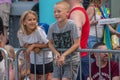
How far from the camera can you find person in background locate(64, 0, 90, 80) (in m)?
6.66

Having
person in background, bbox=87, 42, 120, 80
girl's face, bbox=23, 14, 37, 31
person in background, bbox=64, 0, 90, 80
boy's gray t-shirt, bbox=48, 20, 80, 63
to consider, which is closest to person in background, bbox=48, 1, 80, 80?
boy's gray t-shirt, bbox=48, 20, 80, 63

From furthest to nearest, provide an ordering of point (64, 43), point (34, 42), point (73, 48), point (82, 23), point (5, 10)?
point (5, 10) → point (34, 42) → point (82, 23) → point (64, 43) → point (73, 48)

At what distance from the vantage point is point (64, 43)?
6578 millimetres

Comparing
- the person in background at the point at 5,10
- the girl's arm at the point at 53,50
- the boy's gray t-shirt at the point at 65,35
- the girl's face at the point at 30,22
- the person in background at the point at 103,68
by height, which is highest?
the person in background at the point at 5,10

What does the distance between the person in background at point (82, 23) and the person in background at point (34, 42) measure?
1.78ft

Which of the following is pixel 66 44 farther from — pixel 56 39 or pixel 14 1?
pixel 14 1

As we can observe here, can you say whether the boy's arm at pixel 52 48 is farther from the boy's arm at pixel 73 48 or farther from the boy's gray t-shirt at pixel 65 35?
the boy's arm at pixel 73 48

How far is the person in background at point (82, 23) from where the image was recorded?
6.66 metres


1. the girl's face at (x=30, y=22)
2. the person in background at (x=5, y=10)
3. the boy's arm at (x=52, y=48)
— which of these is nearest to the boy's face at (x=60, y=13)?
the boy's arm at (x=52, y=48)

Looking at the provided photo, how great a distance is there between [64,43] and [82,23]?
40cm

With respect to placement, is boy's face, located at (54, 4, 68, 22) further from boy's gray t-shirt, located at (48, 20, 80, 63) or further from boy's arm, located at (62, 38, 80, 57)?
boy's arm, located at (62, 38, 80, 57)

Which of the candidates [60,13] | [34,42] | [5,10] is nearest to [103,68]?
[60,13]

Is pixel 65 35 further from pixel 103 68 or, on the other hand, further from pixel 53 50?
pixel 103 68

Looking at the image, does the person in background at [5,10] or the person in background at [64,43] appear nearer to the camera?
the person in background at [64,43]
